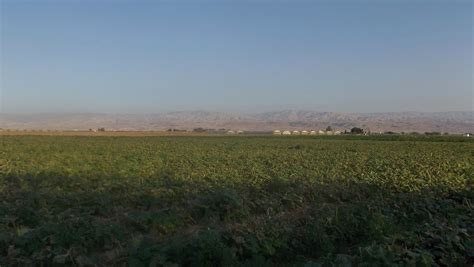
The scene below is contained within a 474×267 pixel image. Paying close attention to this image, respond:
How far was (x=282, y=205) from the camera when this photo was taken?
1166 cm

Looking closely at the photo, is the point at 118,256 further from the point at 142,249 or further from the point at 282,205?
the point at 282,205

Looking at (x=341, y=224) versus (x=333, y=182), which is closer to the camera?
(x=341, y=224)

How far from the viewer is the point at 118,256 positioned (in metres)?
7.35

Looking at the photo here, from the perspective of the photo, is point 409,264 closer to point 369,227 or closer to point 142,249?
point 369,227

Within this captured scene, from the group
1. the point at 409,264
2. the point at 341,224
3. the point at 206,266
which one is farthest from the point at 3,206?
the point at 409,264

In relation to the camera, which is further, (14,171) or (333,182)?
(14,171)

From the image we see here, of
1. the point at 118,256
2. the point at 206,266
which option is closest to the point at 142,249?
the point at 118,256

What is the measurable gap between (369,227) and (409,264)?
126 inches

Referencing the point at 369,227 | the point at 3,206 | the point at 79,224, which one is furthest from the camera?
the point at 3,206

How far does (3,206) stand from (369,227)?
8225 millimetres

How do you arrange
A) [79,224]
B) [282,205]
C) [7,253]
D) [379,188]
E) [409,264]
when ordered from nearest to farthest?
[409,264]
[7,253]
[79,224]
[282,205]
[379,188]

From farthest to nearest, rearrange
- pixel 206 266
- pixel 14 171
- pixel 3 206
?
pixel 14 171 → pixel 3 206 → pixel 206 266

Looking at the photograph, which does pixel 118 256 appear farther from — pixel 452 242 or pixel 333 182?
pixel 333 182

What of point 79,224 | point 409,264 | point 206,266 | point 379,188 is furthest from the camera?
point 379,188
